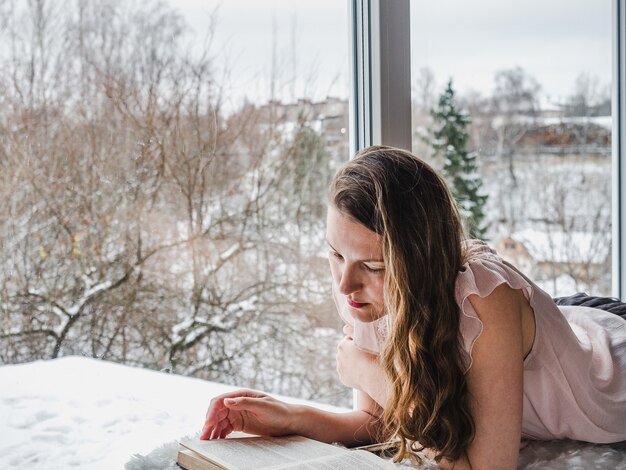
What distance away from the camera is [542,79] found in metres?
2.38

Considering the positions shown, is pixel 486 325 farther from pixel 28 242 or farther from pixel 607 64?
pixel 607 64

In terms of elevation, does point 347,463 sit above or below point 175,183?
below

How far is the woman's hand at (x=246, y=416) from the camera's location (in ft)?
3.99

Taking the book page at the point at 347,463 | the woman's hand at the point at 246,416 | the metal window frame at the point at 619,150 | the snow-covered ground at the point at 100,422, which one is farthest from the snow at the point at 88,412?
the metal window frame at the point at 619,150

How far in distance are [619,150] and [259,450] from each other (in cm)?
187

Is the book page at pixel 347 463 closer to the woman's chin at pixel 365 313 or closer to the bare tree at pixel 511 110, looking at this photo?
the woman's chin at pixel 365 313

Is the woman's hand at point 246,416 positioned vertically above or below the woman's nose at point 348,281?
below

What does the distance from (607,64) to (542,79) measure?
0.98 feet

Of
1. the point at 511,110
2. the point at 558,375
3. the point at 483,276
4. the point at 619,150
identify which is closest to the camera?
the point at 483,276

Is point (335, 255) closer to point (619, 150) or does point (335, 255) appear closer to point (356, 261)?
point (356, 261)

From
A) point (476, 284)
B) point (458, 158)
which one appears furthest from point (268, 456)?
point (458, 158)

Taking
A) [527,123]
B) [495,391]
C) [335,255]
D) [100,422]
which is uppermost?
[527,123]

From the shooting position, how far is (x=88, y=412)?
1407 mm

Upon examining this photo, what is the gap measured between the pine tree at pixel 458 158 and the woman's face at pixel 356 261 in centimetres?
95
